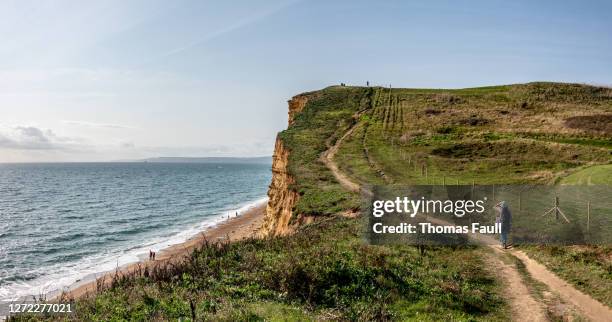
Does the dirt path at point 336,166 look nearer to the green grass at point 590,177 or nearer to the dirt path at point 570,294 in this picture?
the green grass at point 590,177

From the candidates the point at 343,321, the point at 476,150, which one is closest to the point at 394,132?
the point at 476,150

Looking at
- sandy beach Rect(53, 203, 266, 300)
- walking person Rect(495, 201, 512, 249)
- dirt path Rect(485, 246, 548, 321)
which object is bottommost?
sandy beach Rect(53, 203, 266, 300)

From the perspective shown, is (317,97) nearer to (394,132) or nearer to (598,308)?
(394,132)

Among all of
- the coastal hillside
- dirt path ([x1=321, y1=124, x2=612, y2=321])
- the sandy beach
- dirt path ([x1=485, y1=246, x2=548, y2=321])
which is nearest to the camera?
dirt path ([x1=321, y1=124, x2=612, y2=321])

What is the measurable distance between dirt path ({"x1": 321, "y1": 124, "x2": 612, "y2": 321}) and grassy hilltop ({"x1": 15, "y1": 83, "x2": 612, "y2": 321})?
0.40m

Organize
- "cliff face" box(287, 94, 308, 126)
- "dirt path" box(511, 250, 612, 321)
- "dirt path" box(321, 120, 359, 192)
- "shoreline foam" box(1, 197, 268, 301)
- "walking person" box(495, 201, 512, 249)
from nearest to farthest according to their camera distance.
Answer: "dirt path" box(511, 250, 612, 321), "walking person" box(495, 201, 512, 249), "dirt path" box(321, 120, 359, 192), "shoreline foam" box(1, 197, 268, 301), "cliff face" box(287, 94, 308, 126)

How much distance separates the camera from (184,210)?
9225cm

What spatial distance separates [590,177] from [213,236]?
162 feet

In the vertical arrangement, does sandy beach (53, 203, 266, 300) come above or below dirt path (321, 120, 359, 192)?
below

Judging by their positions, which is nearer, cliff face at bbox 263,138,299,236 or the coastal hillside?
the coastal hillside

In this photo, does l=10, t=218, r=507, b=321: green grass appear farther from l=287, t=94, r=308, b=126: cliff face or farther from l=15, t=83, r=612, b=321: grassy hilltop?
l=287, t=94, r=308, b=126: cliff face

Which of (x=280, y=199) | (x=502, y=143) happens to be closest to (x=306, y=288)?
(x=280, y=199)

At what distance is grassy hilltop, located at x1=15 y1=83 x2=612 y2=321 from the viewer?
13.2 meters

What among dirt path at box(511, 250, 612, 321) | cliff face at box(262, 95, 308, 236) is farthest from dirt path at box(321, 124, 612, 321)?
cliff face at box(262, 95, 308, 236)
